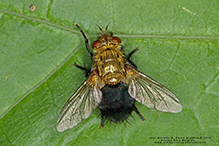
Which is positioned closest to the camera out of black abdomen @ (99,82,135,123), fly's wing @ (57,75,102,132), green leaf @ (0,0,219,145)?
fly's wing @ (57,75,102,132)

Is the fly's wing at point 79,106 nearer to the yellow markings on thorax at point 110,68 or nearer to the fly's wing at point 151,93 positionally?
the yellow markings on thorax at point 110,68

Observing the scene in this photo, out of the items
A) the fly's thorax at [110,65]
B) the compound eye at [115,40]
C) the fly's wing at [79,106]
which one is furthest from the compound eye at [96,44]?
the fly's wing at [79,106]

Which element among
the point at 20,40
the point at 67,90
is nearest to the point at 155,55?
the point at 67,90

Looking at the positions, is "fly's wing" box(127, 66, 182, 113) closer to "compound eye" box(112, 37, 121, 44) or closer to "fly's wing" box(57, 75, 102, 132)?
"compound eye" box(112, 37, 121, 44)

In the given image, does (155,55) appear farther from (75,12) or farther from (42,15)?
(42,15)

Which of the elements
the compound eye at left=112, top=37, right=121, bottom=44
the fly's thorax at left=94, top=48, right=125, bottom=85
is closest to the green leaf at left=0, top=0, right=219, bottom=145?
the compound eye at left=112, top=37, right=121, bottom=44

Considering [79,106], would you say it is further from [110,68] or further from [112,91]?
[110,68]

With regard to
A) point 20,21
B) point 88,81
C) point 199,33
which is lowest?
point 88,81
